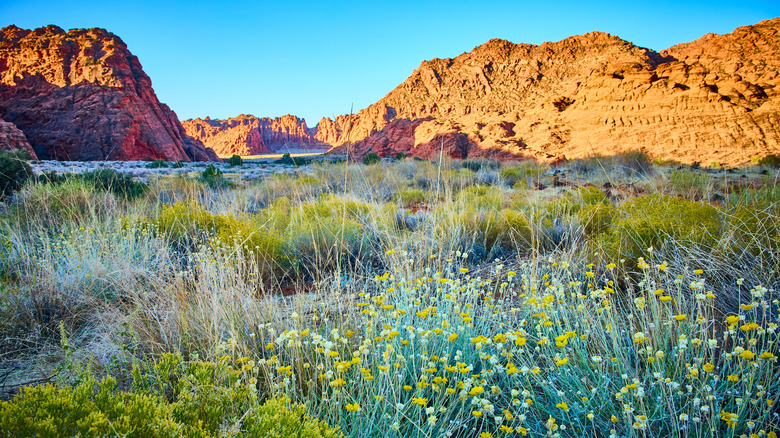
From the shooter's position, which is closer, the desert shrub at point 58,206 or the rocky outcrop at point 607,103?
the desert shrub at point 58,206

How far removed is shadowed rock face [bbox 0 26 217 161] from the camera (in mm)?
45094

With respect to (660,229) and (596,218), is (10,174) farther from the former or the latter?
(660,229)

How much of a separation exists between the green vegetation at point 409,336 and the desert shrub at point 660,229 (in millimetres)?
27

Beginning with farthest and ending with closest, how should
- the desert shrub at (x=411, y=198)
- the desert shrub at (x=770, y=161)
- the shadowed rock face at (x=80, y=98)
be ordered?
the shadowed rock face at (x=80, y=98) → the desert shrub at (x=770, y=161) → the desert shrub at (x=411, y=198)

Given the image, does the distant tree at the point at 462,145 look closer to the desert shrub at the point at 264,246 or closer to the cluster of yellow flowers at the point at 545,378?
the desert shrub at the point at 264,246

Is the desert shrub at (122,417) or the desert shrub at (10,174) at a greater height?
the desert shrub at (10,174)

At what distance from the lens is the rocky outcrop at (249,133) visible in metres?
127

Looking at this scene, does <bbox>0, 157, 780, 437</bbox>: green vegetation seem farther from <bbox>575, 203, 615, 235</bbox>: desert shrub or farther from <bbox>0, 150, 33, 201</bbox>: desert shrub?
<bbox>0, 150, 33, 201</bbox>: desert shrub

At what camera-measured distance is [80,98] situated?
48.1m

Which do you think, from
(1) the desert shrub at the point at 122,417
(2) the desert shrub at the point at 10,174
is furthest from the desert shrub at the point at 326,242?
(2) the desert shrub at the point at 10,174

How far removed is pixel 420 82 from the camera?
65.1m

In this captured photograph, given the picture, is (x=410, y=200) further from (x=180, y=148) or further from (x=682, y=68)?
(x=180, y=148)

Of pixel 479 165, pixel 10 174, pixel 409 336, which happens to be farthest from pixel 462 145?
pixel 409 336

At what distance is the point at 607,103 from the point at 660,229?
24.9 metres
